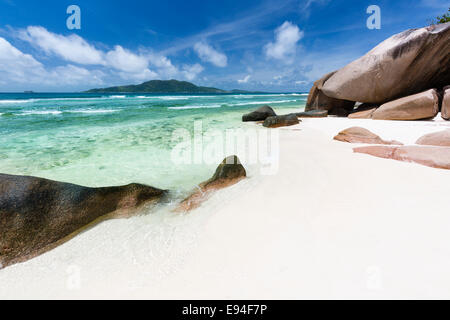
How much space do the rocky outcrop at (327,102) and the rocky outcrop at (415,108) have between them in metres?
3.24

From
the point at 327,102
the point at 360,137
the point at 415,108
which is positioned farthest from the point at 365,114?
the point at 360,137

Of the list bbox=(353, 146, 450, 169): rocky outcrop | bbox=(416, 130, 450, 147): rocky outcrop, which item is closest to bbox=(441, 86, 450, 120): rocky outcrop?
bbox=(416, 130, 450, 147): rocky outcrop

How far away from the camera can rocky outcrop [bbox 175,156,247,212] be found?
2.48 metres

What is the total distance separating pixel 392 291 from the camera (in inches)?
43.4

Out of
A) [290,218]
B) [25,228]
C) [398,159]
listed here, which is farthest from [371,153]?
[25,228]

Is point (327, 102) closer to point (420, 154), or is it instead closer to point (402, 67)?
point (402, 67)

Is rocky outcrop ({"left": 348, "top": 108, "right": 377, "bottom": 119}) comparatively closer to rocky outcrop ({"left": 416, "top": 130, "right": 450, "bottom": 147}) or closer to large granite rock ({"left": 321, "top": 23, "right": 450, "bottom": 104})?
large granite rock ({"left": 321, "top": 23, "right": 450, "bottom": 104})

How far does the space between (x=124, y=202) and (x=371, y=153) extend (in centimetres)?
411

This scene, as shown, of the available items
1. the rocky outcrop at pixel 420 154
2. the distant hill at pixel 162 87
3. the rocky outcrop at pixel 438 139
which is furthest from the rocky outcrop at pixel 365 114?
the distant hill at pixel 162 87

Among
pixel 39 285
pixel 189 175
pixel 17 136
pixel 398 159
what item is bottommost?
pixel 39 285

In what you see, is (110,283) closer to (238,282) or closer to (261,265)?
(238,282)

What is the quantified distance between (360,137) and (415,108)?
489 cm

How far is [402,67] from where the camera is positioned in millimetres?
8062

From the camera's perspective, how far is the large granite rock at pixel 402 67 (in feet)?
25.1
